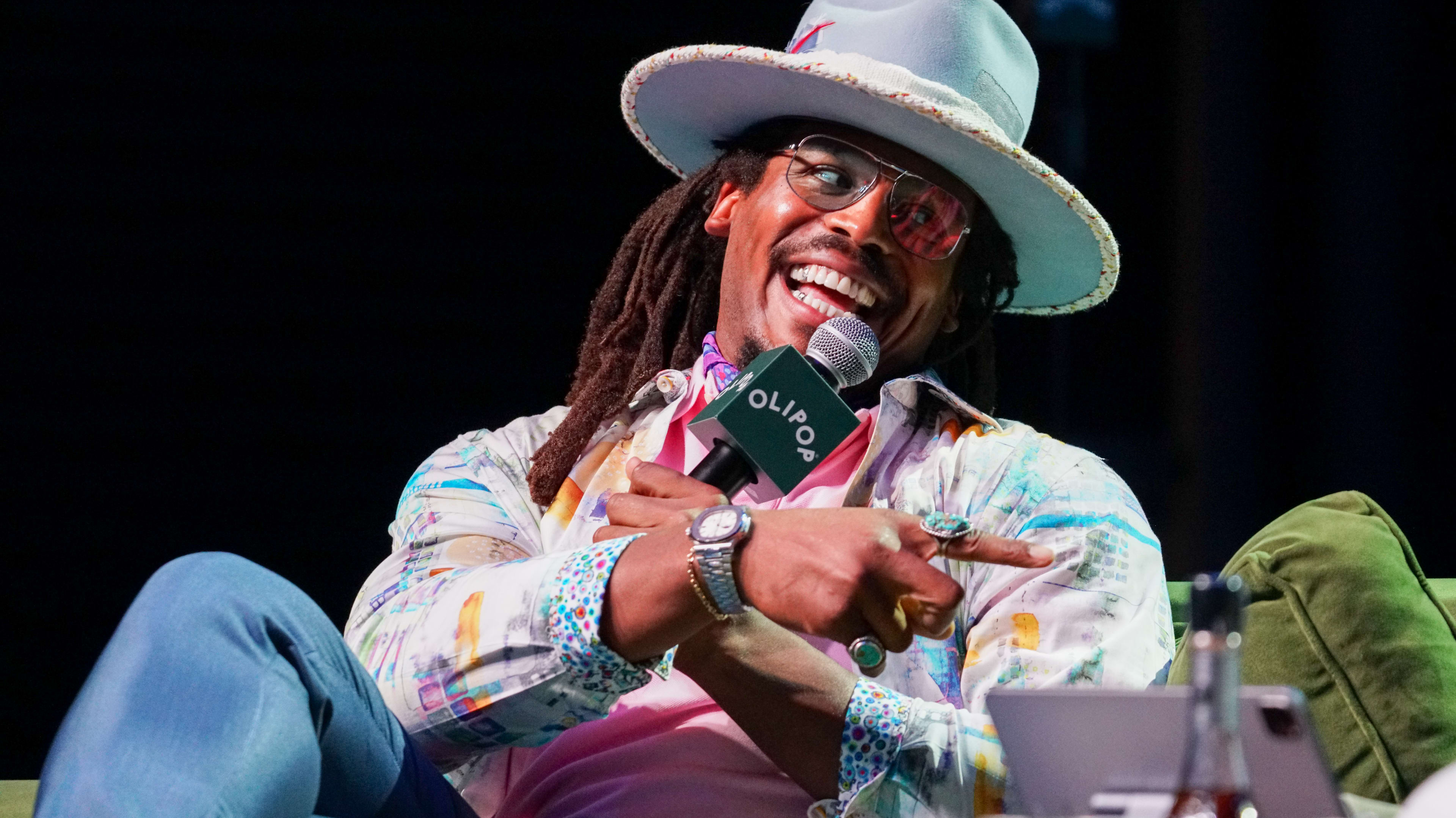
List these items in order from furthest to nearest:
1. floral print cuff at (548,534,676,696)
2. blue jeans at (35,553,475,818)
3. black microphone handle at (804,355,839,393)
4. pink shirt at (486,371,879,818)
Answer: black microphone handle at (804,355,839,393) → pink shirt at (486,371,879,818) → floral print cuff at (548,534,676,696) → blue jeans at (35,553,475,818)

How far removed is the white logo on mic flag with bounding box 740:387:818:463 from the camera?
4.79ft

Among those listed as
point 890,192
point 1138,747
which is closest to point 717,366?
point 890,192

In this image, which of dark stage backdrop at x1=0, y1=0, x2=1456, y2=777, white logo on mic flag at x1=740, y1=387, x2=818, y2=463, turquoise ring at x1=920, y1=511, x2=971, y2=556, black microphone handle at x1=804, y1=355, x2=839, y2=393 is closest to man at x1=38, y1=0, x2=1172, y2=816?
turquoise ring at x1=920, y1=511, x2=971, y2=556

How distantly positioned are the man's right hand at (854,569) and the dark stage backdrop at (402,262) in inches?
68.7

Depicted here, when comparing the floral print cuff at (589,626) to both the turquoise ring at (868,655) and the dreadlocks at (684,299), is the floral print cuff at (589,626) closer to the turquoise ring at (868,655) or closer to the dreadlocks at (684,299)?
the turquoise ring at (868,655)

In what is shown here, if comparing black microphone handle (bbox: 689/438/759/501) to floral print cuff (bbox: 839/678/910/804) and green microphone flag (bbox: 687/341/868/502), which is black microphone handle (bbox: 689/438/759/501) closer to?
green microphone flag (bbox: 687/341/868/502)

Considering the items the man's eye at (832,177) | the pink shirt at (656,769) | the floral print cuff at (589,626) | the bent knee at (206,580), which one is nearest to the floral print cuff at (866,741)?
the pink shirt at (656,769)

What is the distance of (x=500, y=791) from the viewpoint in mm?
1790

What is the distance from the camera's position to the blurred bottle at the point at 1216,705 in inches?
30.0

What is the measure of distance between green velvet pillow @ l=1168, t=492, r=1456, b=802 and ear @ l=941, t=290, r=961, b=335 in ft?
1.86

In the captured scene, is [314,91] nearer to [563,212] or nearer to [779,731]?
[563,212]

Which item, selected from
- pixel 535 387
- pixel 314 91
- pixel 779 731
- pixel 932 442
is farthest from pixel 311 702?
pixel 314 91

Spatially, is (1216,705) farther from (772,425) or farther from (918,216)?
(918,216)

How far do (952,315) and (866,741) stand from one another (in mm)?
882
